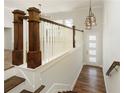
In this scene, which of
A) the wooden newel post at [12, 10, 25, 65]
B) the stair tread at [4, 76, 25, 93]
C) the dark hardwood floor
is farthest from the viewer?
the dark hardwood floor

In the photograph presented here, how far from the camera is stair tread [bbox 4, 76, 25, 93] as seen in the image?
63.7 inches

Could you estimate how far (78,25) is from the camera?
280 inches

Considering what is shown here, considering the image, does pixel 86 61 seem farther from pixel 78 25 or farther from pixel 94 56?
pixel 78 25

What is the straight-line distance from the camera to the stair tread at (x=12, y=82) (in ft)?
5.31

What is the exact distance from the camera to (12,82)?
1.75 meters

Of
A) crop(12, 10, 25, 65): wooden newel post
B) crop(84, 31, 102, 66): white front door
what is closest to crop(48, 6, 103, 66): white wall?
crop(84, 31, 102, 66): white front door

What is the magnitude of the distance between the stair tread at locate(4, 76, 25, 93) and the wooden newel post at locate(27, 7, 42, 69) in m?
0.29

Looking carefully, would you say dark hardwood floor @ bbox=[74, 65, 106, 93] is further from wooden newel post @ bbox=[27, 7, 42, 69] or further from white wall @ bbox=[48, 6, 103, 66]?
wooden newel post @ bbox=[27, 7, 42, 69]

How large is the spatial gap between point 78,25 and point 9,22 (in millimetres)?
4021

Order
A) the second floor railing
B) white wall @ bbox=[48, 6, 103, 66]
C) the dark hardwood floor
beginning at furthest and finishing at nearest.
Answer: white wall @ bbox=[48, 6, 103, 66]
the dark hardwood floor
the second floor railing

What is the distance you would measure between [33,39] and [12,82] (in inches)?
27.5

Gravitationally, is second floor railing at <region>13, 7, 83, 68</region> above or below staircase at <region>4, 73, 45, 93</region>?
above

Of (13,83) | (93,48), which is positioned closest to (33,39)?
(13,83)
